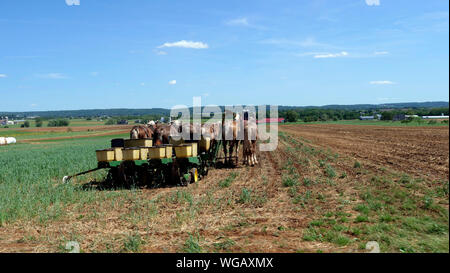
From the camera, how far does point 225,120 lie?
1422 centimetres

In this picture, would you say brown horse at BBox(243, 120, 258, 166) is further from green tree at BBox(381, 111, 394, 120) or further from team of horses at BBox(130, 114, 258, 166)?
green tree at BBox(381, 111, 394, 120)

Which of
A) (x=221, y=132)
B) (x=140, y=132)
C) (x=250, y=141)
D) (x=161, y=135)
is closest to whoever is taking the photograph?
(x=161, y=135)

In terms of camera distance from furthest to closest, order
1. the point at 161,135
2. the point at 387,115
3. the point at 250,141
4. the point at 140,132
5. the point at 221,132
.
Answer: the point at 221,132
the point at 250,141
the point at 140,132
the point at 161,135
the point at 387,115

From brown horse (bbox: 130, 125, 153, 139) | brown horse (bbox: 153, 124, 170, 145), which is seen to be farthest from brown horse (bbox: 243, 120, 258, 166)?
brown horse (bbox: 130, 125, 153, 139)

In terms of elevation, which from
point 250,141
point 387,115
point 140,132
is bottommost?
point 250,141

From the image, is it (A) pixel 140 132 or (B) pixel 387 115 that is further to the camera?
(A) pixel 140 132

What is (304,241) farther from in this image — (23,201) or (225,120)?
(225,120)

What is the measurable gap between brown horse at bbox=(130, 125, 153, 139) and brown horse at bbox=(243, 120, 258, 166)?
12.2ft

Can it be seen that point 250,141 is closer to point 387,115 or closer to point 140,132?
point 140,132

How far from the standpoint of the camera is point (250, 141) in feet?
44.5

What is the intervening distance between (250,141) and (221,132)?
135cm

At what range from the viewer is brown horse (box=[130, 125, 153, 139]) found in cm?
1306

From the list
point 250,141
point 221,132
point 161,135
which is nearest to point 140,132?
point 161,135

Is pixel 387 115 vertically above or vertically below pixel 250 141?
above
